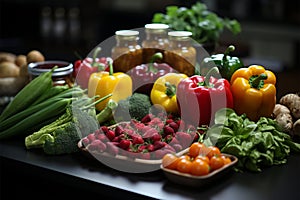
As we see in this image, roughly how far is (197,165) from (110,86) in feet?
2.03

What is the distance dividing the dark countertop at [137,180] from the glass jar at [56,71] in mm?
347

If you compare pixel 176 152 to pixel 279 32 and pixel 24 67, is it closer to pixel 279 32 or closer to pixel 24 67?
pixel 24 67

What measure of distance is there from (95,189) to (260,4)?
141 inches

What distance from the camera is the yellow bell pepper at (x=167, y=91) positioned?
1.82m

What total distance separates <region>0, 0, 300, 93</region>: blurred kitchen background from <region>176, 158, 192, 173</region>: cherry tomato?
3.10m

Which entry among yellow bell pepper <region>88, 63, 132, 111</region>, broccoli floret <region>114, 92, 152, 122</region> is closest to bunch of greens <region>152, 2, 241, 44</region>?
yellow bell pepper <region>88, 63, 132, 111</region>

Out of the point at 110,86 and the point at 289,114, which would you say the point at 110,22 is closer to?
the point at 110,86

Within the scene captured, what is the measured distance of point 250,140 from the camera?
1555 millimetres

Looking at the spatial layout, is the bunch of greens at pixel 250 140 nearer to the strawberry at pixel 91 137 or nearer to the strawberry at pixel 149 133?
the strawberry at pixel 149 133

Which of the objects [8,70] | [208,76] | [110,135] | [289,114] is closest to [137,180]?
[110,135]

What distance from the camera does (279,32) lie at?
181 inches

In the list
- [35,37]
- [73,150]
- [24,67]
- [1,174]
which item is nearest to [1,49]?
[35,37]

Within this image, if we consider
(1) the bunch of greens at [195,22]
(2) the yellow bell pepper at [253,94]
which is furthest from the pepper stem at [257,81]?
(1) the bunch of greens at [195,22]

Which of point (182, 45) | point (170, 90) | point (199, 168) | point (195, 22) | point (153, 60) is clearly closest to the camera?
point (199, 168)
